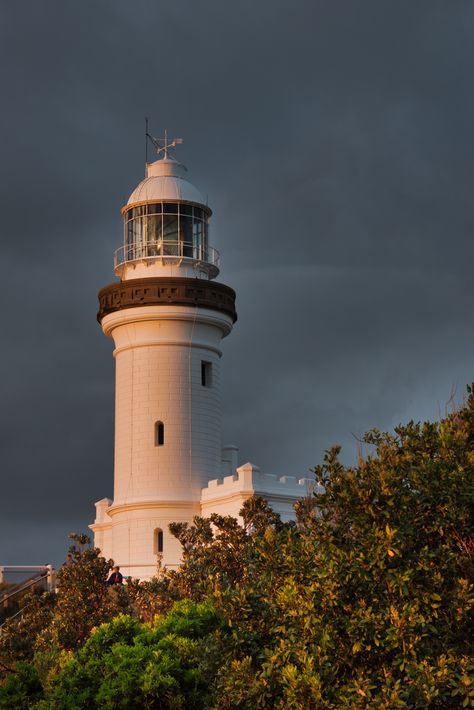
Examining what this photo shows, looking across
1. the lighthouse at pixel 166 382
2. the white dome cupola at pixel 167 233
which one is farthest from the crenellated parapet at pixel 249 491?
the white dome cupola at pixel 167 233

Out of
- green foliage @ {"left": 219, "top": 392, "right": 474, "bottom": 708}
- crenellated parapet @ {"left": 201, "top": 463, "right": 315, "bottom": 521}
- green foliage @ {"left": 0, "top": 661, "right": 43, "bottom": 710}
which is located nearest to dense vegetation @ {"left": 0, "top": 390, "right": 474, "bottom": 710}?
green foliage @ {"left": 219, "top": 392, "right": 474, "bottom": 708}

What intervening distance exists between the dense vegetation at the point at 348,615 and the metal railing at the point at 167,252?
26738 millimetres

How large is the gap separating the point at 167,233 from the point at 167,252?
828 millimetres

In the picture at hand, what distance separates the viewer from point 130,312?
42969 millimetres

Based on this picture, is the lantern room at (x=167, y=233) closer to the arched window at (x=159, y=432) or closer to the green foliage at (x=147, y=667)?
the arched window at (x=159, y=432)

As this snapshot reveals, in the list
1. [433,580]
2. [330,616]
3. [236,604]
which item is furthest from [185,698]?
[433,580]

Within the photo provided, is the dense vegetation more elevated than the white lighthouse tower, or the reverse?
Answer: the white lighthouse tower

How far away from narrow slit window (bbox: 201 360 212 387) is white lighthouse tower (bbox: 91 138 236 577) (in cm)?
4

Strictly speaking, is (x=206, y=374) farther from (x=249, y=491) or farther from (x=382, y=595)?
(x=382, y=595)

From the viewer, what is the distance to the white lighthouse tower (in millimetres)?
42031

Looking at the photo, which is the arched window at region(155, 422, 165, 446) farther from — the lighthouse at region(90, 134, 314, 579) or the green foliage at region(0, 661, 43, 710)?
the green foliage at region(0, 661, 43, 710)

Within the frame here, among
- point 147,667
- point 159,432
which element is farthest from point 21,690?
point 159,432

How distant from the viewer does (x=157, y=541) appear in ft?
137

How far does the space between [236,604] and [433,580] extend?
125 inches
